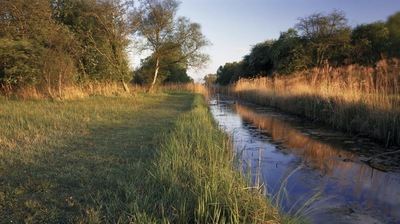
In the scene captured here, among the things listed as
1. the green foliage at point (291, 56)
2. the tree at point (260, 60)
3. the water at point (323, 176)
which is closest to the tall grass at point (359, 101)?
the water at point (323, 176)

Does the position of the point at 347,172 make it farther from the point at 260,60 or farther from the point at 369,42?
the point at 260,60

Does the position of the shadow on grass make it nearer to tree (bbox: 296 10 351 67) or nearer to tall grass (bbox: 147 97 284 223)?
tall grass (bbox: 147 97 284 223)

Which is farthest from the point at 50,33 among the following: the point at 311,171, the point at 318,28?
the point at 318,28

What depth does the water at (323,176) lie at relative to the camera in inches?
153

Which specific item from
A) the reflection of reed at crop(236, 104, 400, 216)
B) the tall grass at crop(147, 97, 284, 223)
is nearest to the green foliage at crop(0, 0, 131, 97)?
the reflection of reed at crop(236, 104, 400, 216)

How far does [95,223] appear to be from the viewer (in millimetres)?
2830

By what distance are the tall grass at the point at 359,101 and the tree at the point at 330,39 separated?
564 inches

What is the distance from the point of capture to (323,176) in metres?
5.30

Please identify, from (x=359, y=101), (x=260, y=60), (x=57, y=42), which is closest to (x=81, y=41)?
(x=57, y=42)

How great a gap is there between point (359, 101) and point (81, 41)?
17.3 metres

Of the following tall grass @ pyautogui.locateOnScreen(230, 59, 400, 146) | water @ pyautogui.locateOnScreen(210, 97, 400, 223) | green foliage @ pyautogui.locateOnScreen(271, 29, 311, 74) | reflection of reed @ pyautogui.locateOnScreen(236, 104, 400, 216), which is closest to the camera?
water @ pyautogui.locateOnScreen(210, 97, 400, 223)

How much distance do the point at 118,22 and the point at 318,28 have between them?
17512 millimetres

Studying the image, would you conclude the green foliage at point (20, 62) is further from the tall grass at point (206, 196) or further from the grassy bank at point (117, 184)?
the tall grass at point (206, 196)

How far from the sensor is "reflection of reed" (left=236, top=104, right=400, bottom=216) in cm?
441
